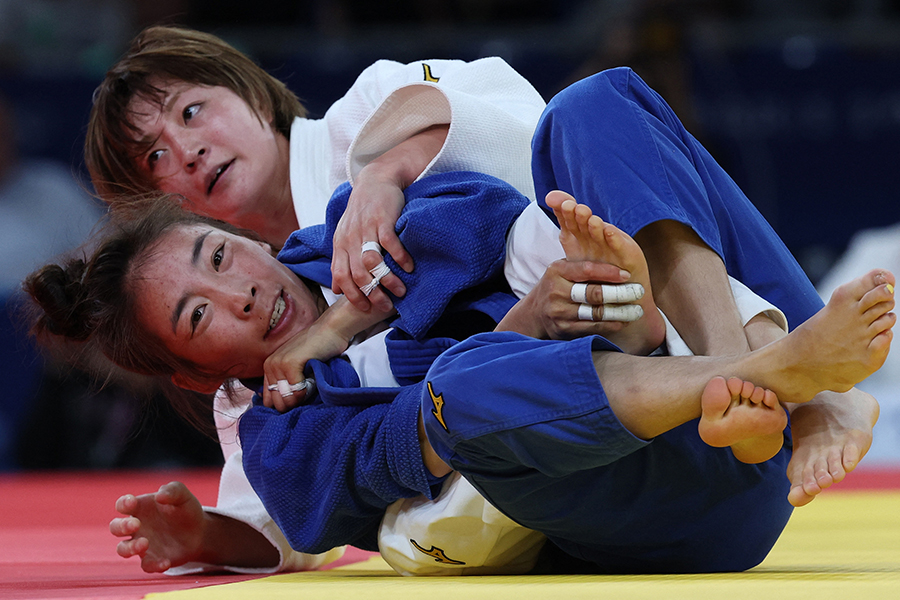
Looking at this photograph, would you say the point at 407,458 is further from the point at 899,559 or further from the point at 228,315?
the point at 899,559

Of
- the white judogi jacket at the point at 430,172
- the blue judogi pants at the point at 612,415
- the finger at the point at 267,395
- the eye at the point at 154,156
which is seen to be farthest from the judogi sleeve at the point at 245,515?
the eye at the point at 154,156

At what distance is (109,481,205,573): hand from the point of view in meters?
1.37

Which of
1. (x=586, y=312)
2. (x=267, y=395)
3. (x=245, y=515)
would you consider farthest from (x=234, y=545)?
(x=586, y=312)

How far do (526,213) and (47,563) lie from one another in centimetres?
89

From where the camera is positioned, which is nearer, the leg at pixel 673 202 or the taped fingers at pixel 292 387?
the leg at pixel 673 202

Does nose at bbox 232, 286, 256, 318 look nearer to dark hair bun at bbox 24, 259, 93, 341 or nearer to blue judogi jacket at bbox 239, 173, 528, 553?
blue judogi jacket at bbox 239, 173, 528, 553

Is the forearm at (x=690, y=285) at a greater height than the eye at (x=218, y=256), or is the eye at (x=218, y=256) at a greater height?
the forearm at (x=690, y=285)

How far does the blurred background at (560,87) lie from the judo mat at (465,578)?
1.22 metres

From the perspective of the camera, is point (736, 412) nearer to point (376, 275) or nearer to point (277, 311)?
point (376, 275)

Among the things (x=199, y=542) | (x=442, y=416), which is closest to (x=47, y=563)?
(x=199, y=542)

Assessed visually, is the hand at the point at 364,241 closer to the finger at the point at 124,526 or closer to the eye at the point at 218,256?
the eye at the point at 218,256

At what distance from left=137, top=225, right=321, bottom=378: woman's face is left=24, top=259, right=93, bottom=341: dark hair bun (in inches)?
3.8

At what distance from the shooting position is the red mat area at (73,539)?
1134mm

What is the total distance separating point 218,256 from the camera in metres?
1.42
